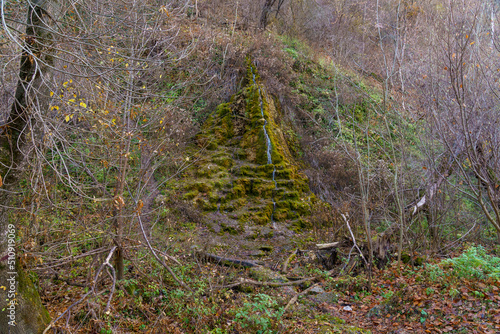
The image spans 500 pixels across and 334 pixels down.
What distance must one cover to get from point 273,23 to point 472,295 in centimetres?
1474

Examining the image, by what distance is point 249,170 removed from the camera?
33.1 feet

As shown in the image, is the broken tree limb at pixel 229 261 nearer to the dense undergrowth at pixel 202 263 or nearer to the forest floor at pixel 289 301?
the dense undergrowth at pixel 202 263

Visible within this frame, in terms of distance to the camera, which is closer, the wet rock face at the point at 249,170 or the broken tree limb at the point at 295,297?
the broken tree limb at the point at 295,297

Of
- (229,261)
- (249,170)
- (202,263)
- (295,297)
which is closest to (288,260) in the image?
(229,261)

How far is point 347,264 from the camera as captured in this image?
6559mm

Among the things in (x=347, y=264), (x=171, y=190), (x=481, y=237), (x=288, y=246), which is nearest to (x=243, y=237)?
(x=288, y=246)

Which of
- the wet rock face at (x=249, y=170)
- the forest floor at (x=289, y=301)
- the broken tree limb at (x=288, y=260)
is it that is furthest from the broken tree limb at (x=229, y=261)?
the wet rock face at (x=249, y=170)

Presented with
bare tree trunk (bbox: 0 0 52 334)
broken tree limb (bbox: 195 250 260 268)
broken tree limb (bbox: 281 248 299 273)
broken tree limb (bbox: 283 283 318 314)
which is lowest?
broken tree limb (bbox: 195 250 260 268)

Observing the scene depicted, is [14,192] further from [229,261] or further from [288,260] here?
[288,260]

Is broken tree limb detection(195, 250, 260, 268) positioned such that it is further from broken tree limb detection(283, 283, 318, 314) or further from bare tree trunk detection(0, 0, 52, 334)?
bare tree trunk detection(0, 0, 52, 334)

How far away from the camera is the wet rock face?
926 cm

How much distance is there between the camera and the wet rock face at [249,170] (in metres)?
9.26

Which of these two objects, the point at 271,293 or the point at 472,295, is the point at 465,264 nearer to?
the point at 472,295

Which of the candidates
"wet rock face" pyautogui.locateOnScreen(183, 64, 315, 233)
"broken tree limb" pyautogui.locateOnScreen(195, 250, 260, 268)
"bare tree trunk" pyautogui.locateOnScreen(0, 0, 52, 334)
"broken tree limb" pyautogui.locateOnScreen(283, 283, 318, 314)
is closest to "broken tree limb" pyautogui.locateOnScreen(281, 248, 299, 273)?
"broken tree limb" pyautogui.locateOnScreen(195, 250, 260, 268)
